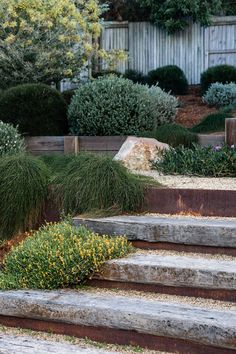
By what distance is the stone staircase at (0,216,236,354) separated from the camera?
4289 millimetres

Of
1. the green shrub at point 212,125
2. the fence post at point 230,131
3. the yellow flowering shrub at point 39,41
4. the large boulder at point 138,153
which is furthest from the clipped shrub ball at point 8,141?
the yellow flowering shrub at point 39,41

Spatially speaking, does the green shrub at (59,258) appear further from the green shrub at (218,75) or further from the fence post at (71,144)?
the green shrub at (218,75)

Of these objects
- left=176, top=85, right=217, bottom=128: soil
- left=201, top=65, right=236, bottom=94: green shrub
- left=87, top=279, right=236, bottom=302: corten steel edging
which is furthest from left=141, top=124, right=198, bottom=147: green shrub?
left=201, top=65, right=236, bottom=94: green shrub

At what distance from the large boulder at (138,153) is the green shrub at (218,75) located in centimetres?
679

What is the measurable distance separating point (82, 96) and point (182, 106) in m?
4.29

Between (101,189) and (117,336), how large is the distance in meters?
1.85

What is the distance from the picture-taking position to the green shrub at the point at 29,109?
32.7 ft

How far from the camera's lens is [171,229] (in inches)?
213

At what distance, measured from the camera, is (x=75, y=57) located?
40.9 ft

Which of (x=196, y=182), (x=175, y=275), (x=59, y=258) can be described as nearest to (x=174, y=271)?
(x=175, y=275)

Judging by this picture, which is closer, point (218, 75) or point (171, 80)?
point (218, 75)

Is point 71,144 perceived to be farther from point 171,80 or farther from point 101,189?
point 171,80

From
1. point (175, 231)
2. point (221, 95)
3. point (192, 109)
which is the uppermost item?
point (221, 95)

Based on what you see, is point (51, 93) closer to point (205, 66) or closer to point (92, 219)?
point (92, 219)
